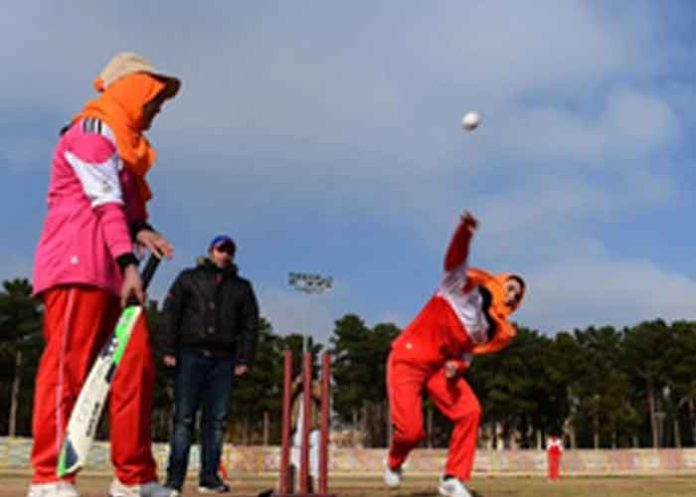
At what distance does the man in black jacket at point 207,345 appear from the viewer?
7.16 metres

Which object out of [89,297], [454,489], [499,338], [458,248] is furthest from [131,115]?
[499,338]

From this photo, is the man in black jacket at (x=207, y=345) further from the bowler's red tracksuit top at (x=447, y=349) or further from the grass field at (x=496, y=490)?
the bowler's red tracksuit top at (x=447, y=349)

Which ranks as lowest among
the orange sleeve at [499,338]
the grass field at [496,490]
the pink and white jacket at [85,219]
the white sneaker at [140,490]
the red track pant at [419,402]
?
the grass field at [496,490]

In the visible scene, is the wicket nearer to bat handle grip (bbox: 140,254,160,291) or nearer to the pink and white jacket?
bat handle grip (bbox: 140,254,160,291)

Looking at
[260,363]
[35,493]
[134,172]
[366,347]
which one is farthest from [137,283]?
[366,347]

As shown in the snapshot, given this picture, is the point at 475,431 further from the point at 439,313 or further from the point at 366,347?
the point at 366,347

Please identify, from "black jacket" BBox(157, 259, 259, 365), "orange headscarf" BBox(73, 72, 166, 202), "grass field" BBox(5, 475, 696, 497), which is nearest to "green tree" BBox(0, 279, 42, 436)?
"grass field" BBox(5, 475, 696, 497)

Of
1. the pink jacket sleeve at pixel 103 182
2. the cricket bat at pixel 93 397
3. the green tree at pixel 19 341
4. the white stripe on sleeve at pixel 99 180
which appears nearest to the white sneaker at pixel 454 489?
the cricket bat at pixel 93 397

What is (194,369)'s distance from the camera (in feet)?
23.8

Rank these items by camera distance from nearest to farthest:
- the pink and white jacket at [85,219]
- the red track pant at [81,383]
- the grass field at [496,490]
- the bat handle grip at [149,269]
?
1. the red track pant at [81,383]
2. the pink and white jacket at [85,219]
3. the bat handle grip at [149,269]
4. the grass field at [496,490]

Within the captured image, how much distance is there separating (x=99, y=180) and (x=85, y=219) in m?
0.21

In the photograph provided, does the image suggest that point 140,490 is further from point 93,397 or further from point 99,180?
point 99,180

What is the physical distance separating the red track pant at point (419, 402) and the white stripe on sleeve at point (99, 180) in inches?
155

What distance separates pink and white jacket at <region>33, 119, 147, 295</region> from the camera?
413 cm
